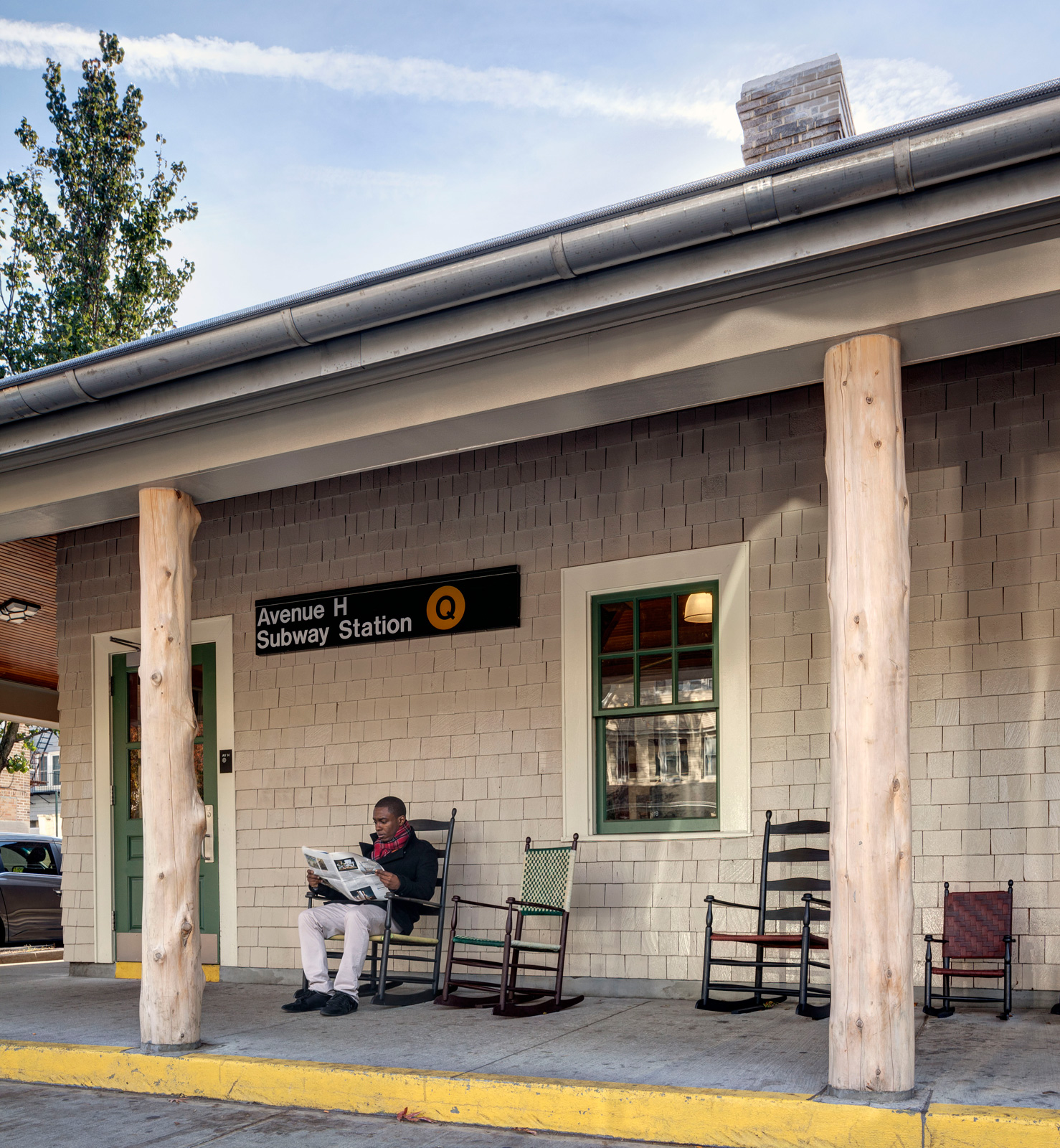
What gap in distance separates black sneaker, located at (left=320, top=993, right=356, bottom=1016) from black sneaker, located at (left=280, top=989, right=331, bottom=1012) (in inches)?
4.5

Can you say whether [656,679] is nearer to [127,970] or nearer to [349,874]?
[349,874]

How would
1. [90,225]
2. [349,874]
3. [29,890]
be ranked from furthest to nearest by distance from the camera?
[90,225]
[29,890]
[349,874]

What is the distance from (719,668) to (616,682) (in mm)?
617

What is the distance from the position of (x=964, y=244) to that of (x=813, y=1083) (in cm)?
275

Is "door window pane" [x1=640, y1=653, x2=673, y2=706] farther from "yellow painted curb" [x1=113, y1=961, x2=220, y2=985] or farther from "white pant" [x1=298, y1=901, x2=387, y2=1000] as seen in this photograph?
"yellow painted curb" [x1=113, y1=961, x2=220, y2=985]

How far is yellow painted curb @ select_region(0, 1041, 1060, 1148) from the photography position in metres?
3.61

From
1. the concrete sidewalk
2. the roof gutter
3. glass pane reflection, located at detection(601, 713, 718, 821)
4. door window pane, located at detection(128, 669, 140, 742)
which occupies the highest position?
the roof gutter

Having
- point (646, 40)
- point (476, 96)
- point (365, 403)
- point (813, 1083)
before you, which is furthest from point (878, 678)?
point (476, 96)

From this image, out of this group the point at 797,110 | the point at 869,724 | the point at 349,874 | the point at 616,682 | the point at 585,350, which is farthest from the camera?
the point at 797,110

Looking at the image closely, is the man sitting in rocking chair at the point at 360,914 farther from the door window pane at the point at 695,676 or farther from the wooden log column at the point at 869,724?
the wooden log column at the point at 869,724

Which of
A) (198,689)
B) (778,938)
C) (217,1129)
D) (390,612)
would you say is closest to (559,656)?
(390,612)

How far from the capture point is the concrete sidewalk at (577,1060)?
391 cm

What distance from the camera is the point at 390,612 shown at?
295 inches

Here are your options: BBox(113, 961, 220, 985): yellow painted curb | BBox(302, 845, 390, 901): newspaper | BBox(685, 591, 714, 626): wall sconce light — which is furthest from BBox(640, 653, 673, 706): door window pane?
BBox(113, 961, 220, 985): yellow painted curb
